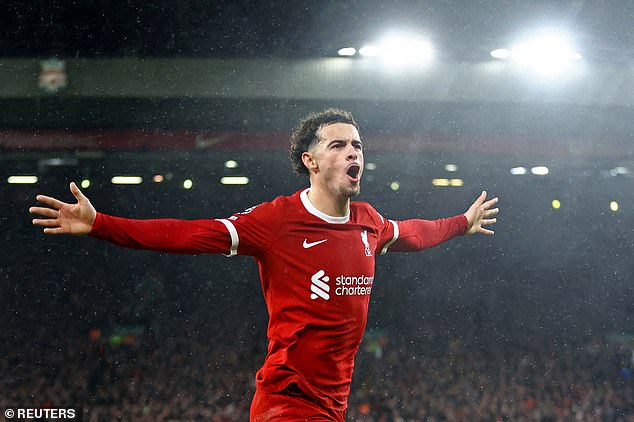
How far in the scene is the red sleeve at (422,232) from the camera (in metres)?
3.54

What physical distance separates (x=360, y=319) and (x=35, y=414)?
8399 mm

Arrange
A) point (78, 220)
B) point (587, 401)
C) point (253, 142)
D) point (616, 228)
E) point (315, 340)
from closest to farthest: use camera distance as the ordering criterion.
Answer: point (78, 220) < point (315, 340) < point (587, 401) < point (253, 142) < point (616, 228)

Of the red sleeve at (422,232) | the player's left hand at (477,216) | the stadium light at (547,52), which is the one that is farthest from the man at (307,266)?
the stadium light at (547,52)

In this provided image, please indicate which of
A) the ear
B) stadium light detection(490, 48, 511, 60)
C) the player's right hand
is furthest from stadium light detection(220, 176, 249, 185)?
the player's right hand

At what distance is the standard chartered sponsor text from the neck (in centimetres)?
31

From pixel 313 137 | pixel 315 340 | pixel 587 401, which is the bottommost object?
pixel 587 401

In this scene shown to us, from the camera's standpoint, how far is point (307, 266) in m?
2.96

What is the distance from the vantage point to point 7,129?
1116 cm

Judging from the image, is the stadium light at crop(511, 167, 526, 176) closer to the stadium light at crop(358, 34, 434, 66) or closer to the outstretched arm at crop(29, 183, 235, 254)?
the stadium light at crop(358, 34, 434, 66)

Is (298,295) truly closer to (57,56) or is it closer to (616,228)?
(57,56)

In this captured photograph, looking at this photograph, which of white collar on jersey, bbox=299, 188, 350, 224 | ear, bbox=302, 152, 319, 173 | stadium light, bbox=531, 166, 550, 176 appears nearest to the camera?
white collar on jersey, bbox=299, 188, 350, 224

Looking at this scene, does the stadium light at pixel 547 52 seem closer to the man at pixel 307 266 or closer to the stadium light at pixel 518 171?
the stadium light at pixel 518 171

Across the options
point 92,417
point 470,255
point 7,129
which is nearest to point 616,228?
point 470,255

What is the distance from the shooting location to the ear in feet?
10.6
